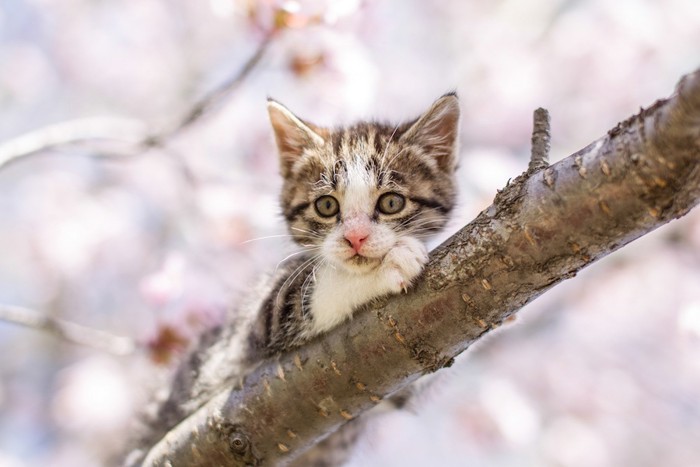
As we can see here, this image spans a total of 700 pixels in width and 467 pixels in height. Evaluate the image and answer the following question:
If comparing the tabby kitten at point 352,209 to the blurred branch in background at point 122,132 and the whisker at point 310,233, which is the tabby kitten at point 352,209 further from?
the blurred branch in background at point 122,132

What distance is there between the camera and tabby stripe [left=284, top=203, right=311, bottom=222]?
9.84 ft

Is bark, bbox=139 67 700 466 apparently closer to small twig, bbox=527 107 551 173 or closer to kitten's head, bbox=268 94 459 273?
small twig, bbox=527 107 551 173

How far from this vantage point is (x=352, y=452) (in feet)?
11.2

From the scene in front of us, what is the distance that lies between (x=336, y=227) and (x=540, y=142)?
0.95 metres

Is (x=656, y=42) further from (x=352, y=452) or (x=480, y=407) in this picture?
(x=352, y=452)

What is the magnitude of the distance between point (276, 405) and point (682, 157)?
1421 millimetres

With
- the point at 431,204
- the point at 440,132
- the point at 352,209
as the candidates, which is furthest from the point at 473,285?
the point at 440,132

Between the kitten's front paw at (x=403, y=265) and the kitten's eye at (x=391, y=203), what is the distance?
1.36 feet

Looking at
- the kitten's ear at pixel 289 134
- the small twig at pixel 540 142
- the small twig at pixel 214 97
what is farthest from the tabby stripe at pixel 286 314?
the small twig at pixel 214 97

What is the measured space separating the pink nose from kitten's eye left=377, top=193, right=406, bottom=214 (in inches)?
9.4

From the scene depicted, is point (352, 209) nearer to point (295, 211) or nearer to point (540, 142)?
point (295, 211)

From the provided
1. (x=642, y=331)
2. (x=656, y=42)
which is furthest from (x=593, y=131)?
(x=642, y=331)

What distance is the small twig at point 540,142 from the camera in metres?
1.93

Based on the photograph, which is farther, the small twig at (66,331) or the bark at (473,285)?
the small twig at (66,331)
